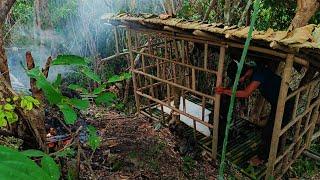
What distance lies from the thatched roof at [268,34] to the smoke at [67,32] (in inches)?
192

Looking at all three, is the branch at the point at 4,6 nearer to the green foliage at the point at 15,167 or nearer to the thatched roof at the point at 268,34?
the green foliage at the point at 15,167

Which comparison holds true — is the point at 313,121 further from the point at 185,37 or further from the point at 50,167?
the point at 50,167

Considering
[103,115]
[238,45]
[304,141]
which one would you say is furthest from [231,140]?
[103,115]

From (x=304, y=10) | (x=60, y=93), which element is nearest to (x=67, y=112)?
(x=60, y=93)

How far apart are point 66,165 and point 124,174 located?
4.19 feet

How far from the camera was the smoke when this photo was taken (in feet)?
32.7

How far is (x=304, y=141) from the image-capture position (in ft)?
19.6

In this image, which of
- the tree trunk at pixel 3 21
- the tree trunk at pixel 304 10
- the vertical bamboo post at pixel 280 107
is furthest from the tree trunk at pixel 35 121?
the tree trunk at pixel 304 10

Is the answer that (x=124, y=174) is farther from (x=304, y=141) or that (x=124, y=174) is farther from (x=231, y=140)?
(x=304, y=141)

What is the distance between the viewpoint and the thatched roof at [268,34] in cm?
327

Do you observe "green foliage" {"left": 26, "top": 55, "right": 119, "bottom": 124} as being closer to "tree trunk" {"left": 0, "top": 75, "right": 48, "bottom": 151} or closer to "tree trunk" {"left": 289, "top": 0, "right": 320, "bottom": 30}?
"tree trunk" {"left": 0, "top": 75, "right": 48, "bottom": 151}

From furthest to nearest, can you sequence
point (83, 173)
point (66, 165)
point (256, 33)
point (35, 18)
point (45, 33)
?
point (45, 33), point (35, 18), point (83, 173), point (256, 33), point (66, 165)

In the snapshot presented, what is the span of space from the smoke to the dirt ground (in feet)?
14.1

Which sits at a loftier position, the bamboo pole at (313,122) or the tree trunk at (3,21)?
the tree trunk at (3,21)
